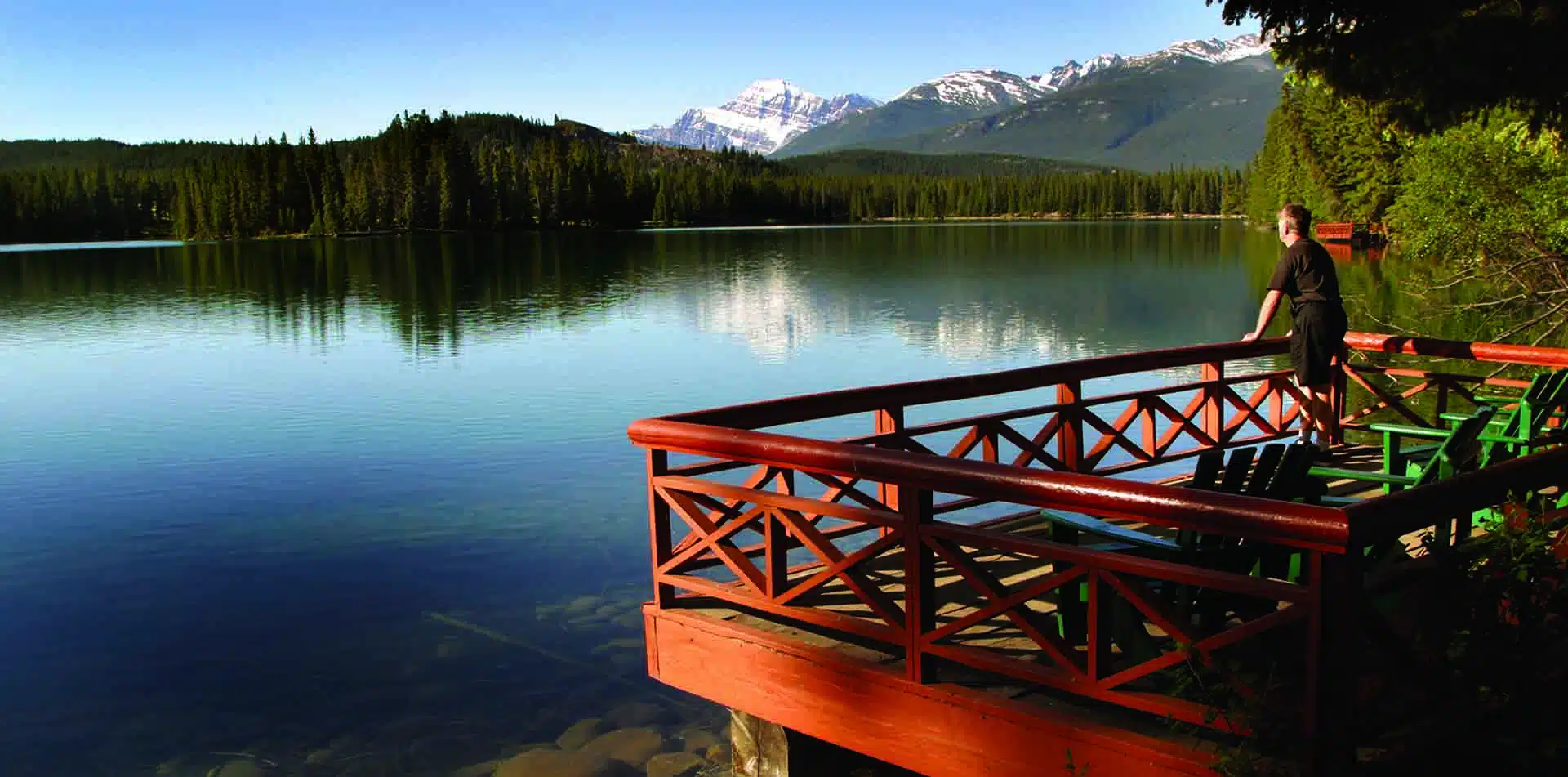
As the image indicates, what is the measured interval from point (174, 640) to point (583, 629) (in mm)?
3542

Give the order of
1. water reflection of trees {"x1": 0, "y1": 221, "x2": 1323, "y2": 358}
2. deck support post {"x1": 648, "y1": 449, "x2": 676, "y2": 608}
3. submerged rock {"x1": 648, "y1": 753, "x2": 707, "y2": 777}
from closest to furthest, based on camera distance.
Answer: deck support post {"x1": 648, "y1": 449, "x2": 676, "y2": 608} → submerged rock {"x1": 648, "y1": 753, "x2": 707, "y2": 777} → water reflection of trees {"x1": 0, "y1": 221, "x2": 1323, "y2": 358}

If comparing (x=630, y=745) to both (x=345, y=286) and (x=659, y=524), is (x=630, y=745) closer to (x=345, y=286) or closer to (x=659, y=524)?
(x=659, y=524)

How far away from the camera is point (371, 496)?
51.2 ft

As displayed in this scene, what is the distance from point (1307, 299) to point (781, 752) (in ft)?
17.8

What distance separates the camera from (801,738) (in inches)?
246

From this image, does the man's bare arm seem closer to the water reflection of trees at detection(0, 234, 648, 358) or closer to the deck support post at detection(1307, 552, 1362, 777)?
the deck support post at detection(1307, 552, 1362, 777)

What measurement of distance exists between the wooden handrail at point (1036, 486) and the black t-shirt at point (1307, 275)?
5073 mm

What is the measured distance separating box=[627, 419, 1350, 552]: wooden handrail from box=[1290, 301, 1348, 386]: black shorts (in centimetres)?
522

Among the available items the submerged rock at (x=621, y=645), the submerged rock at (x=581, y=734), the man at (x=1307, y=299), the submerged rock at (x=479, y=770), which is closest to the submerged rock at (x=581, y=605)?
the submerged rock at (x=621, y=645)

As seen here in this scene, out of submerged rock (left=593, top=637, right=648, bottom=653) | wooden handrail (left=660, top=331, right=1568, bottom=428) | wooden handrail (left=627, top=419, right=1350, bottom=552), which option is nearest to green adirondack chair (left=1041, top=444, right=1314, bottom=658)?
wooden handrail (left=627, top=419, right=1350, bottom=552)

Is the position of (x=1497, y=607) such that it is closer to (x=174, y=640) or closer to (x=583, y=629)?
(x=583, y=629)

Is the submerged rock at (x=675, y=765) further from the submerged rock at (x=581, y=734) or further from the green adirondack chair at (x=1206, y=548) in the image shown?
the green adirondack chair at (x=1206, y=548)

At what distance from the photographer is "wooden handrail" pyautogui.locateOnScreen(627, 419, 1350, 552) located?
4.00 m

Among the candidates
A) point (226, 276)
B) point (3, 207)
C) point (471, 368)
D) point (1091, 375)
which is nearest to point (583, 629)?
point (1091, 375)
